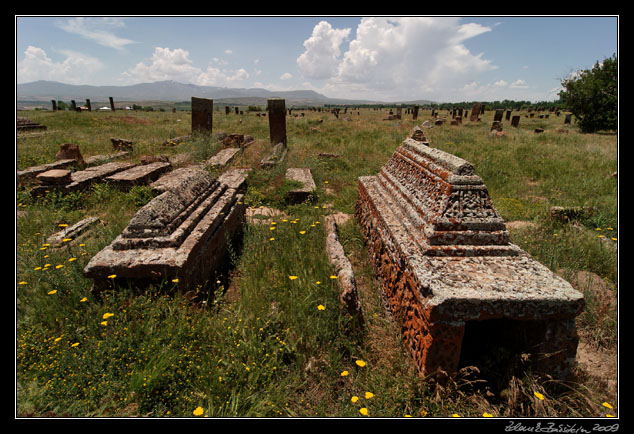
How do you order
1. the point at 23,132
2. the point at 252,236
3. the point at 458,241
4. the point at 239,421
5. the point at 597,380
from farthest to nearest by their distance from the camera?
the point at 23,132, the point at 252,236, the point at 458,241, the point at 597,380, the point at 239,421

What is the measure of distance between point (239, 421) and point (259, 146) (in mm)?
11433

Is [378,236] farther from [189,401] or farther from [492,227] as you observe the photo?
→ [189,401]

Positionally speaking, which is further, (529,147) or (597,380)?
(529,147)

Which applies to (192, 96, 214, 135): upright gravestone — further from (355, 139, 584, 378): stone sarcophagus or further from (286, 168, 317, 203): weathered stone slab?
(355, 139, 584, 378): stone sarcophagus

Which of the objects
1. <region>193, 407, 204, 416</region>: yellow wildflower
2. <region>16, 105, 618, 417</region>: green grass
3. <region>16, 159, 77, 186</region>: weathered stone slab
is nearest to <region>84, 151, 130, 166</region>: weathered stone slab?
<region>16, 159, 77, 186</region>: weathered stone slab

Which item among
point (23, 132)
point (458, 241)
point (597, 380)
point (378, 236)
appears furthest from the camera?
point (23, 132)

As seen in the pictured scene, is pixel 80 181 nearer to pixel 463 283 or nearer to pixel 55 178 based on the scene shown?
pixel 55 178

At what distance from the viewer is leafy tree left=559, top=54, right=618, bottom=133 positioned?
20.3m

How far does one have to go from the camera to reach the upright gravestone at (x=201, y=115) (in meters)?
12.7

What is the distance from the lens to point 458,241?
9.12 feet

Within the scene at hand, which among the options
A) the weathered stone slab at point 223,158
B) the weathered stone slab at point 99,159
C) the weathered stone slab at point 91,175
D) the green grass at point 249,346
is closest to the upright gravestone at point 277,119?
the weathered stone slab at point 223,158

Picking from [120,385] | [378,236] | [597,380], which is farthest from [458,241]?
[120,385]

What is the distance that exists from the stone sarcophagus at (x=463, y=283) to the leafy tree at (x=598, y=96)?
992 inches

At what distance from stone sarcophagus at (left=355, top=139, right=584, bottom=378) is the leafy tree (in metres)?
25.2
